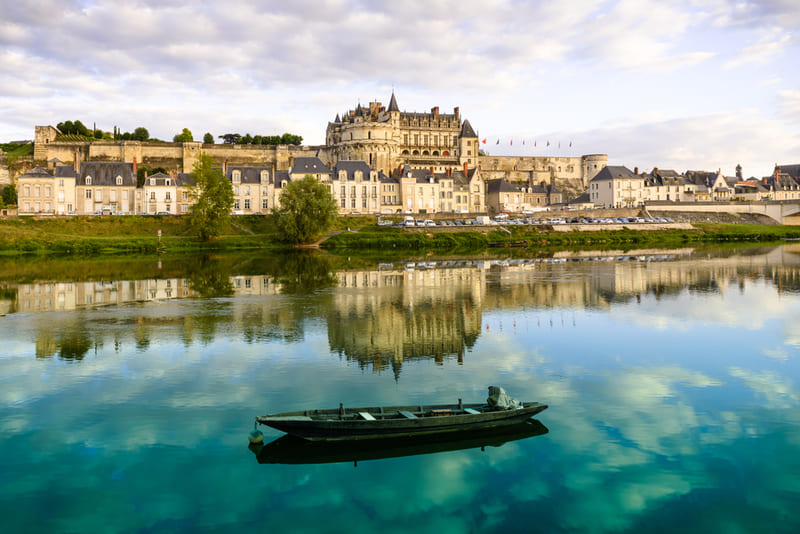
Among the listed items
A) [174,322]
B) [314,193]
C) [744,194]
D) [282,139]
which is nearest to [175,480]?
[174,322]

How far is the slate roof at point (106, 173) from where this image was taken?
56.1 metres

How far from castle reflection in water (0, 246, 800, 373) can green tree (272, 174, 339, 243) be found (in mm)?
13279

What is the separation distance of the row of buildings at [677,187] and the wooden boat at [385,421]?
6709cm

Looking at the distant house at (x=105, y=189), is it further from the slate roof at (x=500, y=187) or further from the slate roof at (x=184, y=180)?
the slate roof at (x=500, y=187)

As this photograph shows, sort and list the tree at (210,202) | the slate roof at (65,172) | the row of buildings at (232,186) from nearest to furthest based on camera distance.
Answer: the tree at (210,202), the row of buildings at (232,186), the slate roof at (65,172)

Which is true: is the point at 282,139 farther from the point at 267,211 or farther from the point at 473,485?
the point at 473,485

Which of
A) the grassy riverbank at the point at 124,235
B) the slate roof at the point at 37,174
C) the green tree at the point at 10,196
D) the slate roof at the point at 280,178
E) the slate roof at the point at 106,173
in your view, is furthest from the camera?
the green tree at the point at 10,196

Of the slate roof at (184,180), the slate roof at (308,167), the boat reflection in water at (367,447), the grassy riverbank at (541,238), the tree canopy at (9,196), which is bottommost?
the boat reflection in water at (367,447)

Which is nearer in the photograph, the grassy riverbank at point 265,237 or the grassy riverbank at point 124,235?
the grassy riverbank at point 124,235

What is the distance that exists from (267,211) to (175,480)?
51.7m

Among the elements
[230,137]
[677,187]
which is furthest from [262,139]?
[677,187]

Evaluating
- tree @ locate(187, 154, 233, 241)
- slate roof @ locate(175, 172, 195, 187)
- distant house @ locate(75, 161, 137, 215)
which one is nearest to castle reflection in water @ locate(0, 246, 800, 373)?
tree @ locate(187, 154, 233, 241)

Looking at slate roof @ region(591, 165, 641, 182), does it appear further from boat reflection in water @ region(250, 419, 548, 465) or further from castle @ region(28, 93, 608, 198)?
boat reflection in water @ region(250, 419, 548, 465)

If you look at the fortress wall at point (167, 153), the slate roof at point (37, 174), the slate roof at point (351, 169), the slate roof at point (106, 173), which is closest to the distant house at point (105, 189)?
the slate roof at point (106, 173)
